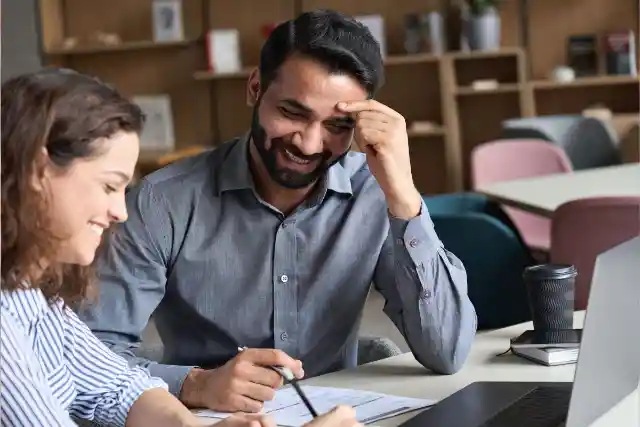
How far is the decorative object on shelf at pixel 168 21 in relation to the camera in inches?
256

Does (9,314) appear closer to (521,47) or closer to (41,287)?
(41,287)

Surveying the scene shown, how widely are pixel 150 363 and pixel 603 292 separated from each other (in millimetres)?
827

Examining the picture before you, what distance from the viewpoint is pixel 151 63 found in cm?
669

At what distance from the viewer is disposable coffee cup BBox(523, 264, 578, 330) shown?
1.81 metres

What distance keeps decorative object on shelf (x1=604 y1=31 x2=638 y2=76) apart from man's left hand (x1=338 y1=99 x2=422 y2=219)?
4.54 m

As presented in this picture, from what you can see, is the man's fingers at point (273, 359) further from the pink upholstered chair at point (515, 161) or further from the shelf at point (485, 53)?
the shelf at point (485, 53)

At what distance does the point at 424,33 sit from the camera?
20.3 feet

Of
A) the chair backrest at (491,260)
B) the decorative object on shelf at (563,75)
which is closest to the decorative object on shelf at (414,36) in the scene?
the decorative object on shelf at (563,75)

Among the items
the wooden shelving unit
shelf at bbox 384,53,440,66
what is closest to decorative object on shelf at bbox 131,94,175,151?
the wooden shelving unit

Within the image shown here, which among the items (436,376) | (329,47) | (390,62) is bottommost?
(436,376)

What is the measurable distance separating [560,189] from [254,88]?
2.20 metres

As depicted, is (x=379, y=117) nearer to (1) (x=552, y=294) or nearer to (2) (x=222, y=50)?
(1) (x=552, y=294)

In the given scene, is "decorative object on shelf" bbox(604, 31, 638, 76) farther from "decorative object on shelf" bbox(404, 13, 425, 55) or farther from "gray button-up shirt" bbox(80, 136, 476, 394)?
"gray button-up shirt" bbox(80, 136, 476, 394)

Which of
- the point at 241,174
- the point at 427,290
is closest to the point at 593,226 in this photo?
the point at 427,290
